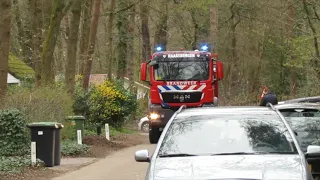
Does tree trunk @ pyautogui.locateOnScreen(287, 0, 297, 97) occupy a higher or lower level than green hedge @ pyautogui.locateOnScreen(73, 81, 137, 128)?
higher

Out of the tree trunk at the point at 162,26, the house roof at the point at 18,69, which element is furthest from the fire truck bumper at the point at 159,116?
the tree trunk at the point at 162,26

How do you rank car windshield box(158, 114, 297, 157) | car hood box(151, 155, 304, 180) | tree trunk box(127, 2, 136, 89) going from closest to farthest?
1. car hood box(151, 155, 304, 180)
2. car windshield box(158, 114, 297, 157)
3. tree trunk box(127, 2, 136, 89)

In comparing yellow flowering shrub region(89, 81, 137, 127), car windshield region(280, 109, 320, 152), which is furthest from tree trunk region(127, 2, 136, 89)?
car windshield region(280, 109, 320, 152)

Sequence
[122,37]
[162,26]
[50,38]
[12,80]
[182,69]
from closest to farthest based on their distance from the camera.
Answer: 1. [182,69]
2. [50,38]
3. [12,80]
4. [122,37]
5. [162,26]

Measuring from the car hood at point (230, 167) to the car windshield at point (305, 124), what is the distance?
3574mm

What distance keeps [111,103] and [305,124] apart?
19.7 meters

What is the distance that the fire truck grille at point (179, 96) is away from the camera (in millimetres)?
22047

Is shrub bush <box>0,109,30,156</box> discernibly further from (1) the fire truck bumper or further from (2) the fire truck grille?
(2) the fire truck grille

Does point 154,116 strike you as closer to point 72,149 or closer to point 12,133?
point 72,149

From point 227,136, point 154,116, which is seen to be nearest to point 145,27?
point 154,116

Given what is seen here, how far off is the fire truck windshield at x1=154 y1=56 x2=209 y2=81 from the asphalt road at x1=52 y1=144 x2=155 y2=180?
4260 mm

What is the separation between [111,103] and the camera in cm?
3011

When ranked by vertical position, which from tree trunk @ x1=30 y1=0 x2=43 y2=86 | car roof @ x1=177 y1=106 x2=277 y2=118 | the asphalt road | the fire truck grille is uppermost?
tree trunk @ x1=30 y1=0 x2=43 y2=86

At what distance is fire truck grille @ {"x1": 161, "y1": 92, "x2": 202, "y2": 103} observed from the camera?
72.3 feet
